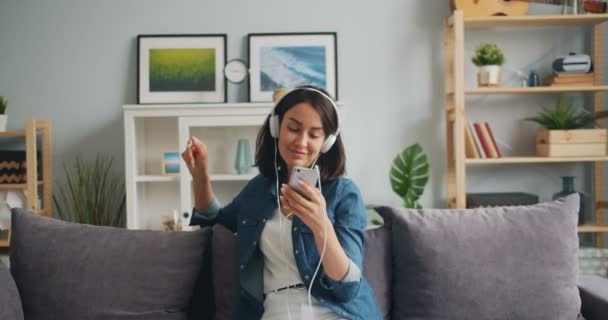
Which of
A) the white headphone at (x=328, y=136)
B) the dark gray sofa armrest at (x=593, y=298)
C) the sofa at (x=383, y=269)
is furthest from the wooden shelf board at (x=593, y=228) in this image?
the white headphone at (x=328, y=136)

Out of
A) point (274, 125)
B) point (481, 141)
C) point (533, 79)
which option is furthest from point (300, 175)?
point (533, 79)

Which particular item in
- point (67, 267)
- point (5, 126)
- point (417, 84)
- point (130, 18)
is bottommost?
point (67, 267)

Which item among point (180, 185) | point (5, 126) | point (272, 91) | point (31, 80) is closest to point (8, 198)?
point (5, 126)

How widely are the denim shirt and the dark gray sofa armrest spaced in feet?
2.18

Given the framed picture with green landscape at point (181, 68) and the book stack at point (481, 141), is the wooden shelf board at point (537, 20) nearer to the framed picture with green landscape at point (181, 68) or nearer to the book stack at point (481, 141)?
the book stack at point (481, 141)

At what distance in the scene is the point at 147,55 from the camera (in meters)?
3.32

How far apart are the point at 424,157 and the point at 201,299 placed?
70.5 inches

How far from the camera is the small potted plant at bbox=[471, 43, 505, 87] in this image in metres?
3.07

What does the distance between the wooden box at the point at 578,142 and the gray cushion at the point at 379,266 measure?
65.2 inches

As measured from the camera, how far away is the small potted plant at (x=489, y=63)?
10.1ft

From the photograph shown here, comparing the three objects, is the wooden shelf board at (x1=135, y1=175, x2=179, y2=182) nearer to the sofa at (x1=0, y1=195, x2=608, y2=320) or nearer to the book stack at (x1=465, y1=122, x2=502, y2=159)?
the sofa at (x1=0, y1=195, x2=608, y2=320)

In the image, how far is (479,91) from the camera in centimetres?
302

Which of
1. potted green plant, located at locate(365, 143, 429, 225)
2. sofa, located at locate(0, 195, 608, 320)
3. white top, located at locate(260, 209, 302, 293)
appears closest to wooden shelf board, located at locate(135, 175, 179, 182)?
potted green plant, located at locate(365, 143, 429, 225)

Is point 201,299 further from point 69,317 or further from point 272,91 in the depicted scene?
point 272,91
